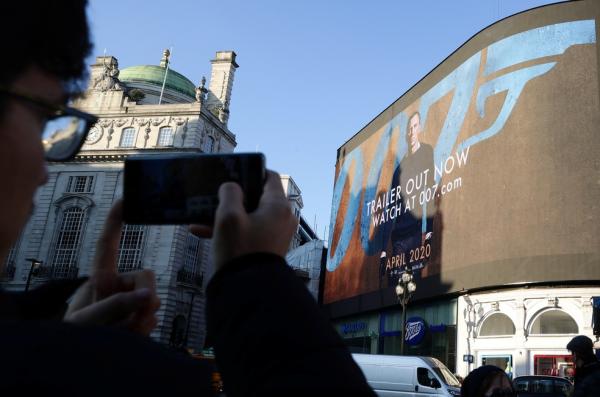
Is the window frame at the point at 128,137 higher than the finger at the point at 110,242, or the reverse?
the window frame at the point at 128,137

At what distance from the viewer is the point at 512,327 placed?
30.0 m

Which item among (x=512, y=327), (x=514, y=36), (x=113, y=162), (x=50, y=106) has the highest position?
(x=514, y=36)

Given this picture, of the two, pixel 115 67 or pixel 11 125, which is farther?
pixel 115 67

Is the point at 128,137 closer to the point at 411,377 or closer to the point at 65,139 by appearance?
the point at 411,377

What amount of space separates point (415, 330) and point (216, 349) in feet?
120

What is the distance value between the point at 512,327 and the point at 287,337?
32.4 meters

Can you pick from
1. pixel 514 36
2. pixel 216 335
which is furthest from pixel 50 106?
pixel 514 36

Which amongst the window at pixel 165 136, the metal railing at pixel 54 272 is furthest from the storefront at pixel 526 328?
the metal railing at pixel 54 272

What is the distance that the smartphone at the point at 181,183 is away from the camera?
4.48ft

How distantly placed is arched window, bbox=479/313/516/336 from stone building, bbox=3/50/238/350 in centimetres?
2373

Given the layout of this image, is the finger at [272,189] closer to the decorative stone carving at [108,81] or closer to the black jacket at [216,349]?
the black jacket at [216,349]

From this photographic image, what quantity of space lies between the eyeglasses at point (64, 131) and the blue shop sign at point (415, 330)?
118ft

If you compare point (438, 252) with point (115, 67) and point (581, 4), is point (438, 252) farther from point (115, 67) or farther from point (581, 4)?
point (115, 67)

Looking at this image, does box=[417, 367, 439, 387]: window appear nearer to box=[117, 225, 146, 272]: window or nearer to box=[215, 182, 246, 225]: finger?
box=[215, 182, 246, 225]: finger
